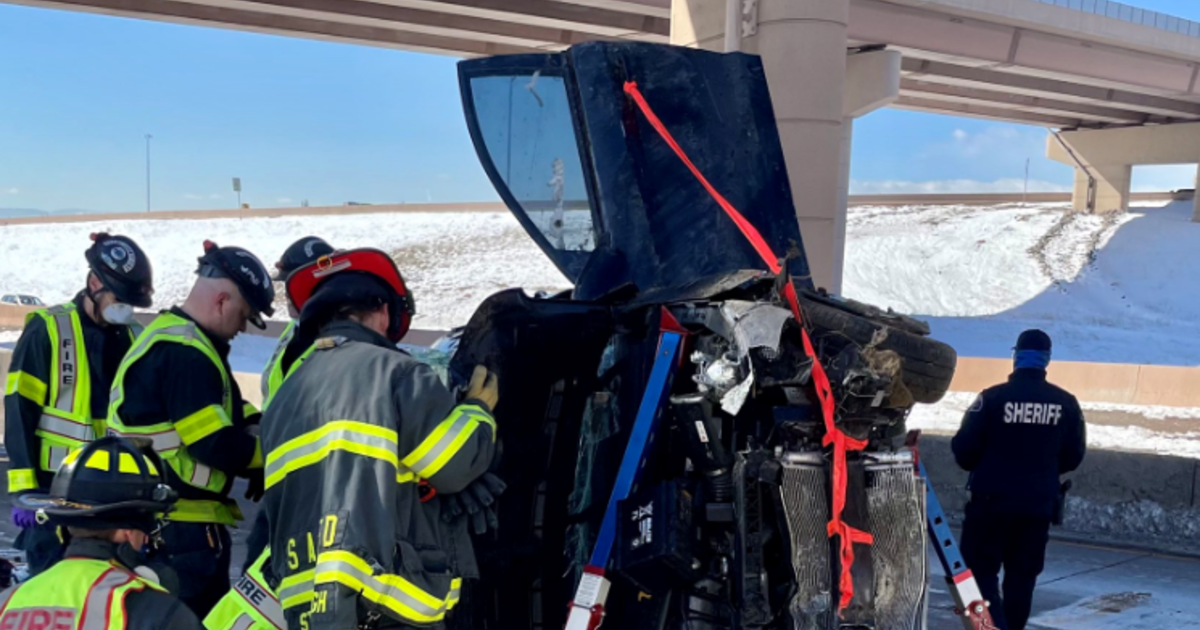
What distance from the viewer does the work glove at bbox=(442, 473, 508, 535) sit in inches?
117

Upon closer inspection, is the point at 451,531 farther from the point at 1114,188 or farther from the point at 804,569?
the point at 1114,188

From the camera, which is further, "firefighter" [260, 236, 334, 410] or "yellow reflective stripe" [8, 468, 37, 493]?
"yellow reflective stripe" [8, 468, 37, 493]

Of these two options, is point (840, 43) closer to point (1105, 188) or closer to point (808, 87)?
point (808, 87)

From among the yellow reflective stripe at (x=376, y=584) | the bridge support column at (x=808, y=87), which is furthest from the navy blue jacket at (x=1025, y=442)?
the bridge support column at (x=808, y=87)

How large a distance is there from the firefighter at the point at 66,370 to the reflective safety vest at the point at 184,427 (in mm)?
812

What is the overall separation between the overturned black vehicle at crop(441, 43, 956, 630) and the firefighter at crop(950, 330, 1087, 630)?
1.97 meters

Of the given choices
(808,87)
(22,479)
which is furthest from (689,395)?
(808,87)

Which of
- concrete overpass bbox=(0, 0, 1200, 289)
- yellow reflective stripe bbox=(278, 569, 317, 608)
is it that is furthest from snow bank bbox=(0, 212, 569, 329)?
yellow reflective stripe bbox=(278, 569, 317, 608)

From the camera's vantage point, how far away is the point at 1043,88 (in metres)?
35.6

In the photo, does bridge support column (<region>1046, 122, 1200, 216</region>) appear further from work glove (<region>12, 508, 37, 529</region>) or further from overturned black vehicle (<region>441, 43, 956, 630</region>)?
work glove (<region>12, 508, 37, 529</region>)

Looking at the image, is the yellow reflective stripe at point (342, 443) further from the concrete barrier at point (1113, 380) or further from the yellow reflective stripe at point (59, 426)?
the concrete barrier at point (1113, 380)

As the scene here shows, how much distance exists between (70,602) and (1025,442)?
4604mm

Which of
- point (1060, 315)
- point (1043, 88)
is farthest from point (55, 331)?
point (1043, 88)

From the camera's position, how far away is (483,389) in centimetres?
305
